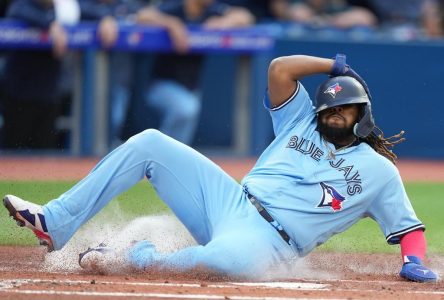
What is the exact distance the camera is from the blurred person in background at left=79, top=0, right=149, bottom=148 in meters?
12.2

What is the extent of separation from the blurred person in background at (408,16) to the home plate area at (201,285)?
26.1ft

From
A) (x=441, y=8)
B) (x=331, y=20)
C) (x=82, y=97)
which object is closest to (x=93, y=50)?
(x=82, y=97)

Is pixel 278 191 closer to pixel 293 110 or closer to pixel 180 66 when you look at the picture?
pixel 293 110

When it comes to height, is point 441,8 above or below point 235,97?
above

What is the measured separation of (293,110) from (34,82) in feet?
21.9

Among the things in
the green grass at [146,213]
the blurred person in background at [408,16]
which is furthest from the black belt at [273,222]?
the blurred person in background at [408,16]

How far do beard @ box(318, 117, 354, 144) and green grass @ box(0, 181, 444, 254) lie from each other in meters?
1.68

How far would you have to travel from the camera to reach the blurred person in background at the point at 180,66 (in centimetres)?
1248

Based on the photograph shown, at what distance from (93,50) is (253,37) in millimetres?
1975

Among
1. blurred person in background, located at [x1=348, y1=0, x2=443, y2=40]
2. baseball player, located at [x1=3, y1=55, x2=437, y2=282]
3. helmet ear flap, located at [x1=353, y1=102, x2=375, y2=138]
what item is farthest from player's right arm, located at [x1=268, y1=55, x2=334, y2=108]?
blurred person in background, located at [x1=348, y1=0, x2=443, y2=40]

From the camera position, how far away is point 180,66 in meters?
12.7

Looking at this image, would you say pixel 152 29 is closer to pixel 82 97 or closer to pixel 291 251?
pixel 82 97

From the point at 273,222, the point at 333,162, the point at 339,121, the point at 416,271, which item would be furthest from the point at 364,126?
the point at 416,271

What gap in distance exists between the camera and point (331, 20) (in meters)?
13.6
